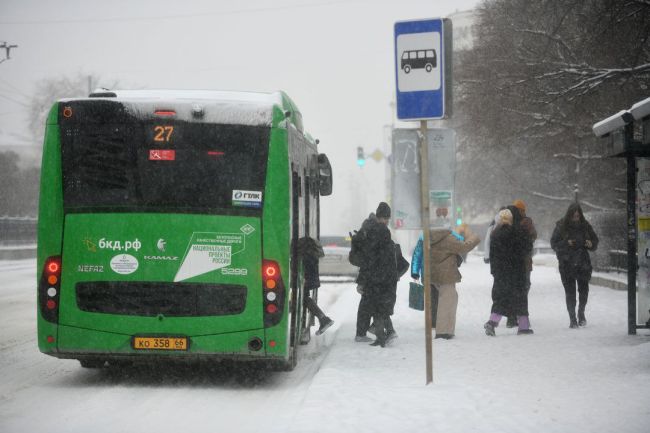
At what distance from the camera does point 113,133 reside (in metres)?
8.88

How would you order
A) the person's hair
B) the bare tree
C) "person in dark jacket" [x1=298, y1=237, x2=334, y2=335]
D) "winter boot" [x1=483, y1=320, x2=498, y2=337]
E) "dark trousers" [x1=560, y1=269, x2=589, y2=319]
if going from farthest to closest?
the bare tree, the person's hair, "dark trousers" [x1=560, y1=269, x2=589, y2=319], "winter boot" [x1=483, y1=320, x2=498, y2=337], "person in dark jacket" [x1=298, y1=237, x2=334, y2=335]

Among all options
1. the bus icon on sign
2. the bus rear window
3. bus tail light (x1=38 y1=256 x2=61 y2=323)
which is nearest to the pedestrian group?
the bus rear window

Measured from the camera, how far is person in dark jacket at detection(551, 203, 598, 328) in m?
13.8

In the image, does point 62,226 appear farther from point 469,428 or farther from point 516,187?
point 516,187

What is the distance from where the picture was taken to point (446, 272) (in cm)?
1291

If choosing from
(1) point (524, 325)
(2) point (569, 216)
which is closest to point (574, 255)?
(2) point (569, 216)

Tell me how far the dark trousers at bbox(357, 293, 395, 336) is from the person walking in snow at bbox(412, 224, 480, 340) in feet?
2.56

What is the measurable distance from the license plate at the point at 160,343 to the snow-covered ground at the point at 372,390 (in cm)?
47

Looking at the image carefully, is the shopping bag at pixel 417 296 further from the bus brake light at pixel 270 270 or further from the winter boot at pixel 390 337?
the bus brake light at pixel 270 270

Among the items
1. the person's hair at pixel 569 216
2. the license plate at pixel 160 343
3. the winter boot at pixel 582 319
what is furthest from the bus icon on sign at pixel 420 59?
the winter boot at pixel 582 319

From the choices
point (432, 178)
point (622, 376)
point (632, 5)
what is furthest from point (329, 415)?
point (632, 5)

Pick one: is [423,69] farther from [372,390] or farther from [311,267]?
[311,267]

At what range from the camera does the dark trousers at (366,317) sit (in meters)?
12.2

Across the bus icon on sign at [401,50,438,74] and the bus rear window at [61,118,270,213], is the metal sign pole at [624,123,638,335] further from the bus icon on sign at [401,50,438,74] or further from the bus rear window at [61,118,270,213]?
the bus rear window at [61,118,270,213]
